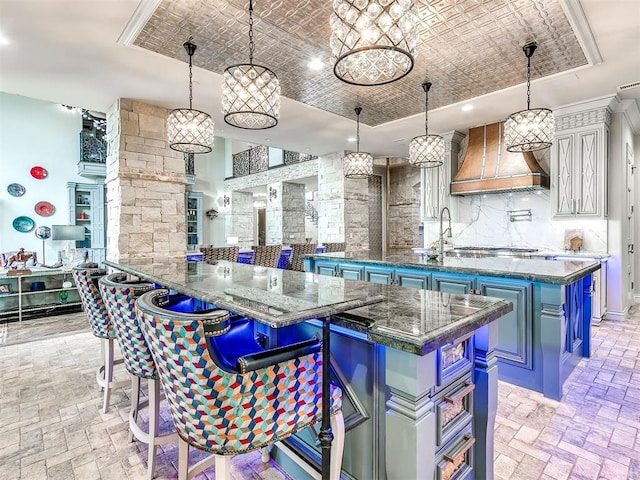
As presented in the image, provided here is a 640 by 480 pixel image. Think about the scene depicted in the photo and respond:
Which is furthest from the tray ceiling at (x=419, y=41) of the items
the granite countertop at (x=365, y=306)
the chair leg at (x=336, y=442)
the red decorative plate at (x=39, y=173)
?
the red decorative plate at (x=39, y=173)

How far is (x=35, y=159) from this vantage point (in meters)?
7.75

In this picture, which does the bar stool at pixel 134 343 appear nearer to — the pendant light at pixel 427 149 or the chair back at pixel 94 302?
the chair back at pixel 94 302

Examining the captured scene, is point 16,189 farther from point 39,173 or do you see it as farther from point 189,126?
point 189,126

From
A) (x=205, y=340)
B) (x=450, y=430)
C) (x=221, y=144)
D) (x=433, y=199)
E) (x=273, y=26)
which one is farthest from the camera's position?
(x=221, y=144)

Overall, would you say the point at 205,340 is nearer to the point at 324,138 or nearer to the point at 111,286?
the point at 111,286

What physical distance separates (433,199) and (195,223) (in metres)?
7.32

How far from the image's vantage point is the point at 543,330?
2406 mm

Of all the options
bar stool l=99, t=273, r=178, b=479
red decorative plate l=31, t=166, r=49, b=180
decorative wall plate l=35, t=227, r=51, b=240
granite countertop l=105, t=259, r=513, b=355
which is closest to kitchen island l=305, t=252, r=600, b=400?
granite countertop l=105, t=259, r=513, b=355

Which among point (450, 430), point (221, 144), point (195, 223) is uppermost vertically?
point (221, 144)

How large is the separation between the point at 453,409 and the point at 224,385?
94 centimetres

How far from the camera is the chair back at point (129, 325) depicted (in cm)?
158

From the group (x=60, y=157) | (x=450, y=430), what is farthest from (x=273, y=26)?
(x=60, y=157)

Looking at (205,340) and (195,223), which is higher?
(195,223)

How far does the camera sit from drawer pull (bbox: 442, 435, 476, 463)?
1307 millimetres
